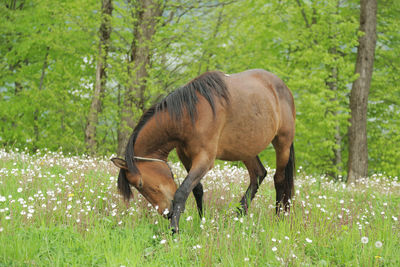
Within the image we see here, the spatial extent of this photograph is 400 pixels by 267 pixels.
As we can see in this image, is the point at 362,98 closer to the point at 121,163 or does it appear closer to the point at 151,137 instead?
the point at 151,137

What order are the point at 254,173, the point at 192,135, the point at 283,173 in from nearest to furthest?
the point at 192,135 < the point at 283,173 < the point at 254,173

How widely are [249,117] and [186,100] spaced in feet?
3.21

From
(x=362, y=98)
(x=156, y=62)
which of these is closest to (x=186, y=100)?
(x=156, y=62)

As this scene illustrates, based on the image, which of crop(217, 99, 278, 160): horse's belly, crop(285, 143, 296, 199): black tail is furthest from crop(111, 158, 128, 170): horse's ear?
crop(285, 143, 296, 199): black tail

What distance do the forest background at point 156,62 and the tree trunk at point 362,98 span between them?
51cm

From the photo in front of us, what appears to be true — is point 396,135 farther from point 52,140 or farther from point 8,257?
point 8,257

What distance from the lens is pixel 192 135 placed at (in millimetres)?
4465

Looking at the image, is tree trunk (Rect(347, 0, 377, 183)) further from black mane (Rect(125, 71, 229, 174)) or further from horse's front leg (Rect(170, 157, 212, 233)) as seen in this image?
horse's front leg (Rect(170, 157, 212, 233))

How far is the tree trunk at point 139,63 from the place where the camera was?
11.2m

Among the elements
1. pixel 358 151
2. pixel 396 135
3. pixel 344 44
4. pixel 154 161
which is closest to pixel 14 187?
pixel 154 161

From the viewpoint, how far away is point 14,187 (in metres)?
5.61

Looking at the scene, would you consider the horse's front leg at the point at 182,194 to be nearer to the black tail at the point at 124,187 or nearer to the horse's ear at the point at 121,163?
the black tail at the point at 124,187

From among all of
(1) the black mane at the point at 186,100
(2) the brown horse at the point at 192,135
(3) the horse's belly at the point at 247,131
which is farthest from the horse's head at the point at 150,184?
(3) the horse's belly at the point at 247,131

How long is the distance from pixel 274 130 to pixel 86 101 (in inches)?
369
